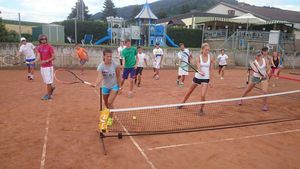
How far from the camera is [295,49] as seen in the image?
95.0ft

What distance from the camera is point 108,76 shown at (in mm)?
6547

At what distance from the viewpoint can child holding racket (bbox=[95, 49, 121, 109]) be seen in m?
6.38

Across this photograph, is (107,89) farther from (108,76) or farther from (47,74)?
(47,74)

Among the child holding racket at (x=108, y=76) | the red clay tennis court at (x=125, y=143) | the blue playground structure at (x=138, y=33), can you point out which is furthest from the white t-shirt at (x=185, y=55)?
the blue playground structure at (x=138, y=33)

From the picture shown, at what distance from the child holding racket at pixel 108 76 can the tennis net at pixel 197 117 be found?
51 cm

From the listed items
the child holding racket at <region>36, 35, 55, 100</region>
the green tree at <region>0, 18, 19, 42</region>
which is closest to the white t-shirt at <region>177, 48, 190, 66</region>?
the child holding racket at <region>36, 35, 55, 100</region>

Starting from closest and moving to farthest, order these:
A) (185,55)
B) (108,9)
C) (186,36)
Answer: (185,55) → (186,36) → (108,9)

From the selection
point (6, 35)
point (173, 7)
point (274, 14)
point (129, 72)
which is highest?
point (173, 7)

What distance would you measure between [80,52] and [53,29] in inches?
296

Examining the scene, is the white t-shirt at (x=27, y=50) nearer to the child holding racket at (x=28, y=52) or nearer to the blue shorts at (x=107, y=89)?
the child holding racket at (x=28, y=52)

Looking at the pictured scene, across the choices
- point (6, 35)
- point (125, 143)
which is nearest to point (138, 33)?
point (6, 35)

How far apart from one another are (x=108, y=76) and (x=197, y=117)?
293 cm

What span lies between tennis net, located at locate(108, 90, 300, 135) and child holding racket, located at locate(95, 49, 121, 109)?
0.51m

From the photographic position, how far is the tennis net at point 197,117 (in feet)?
22.4
